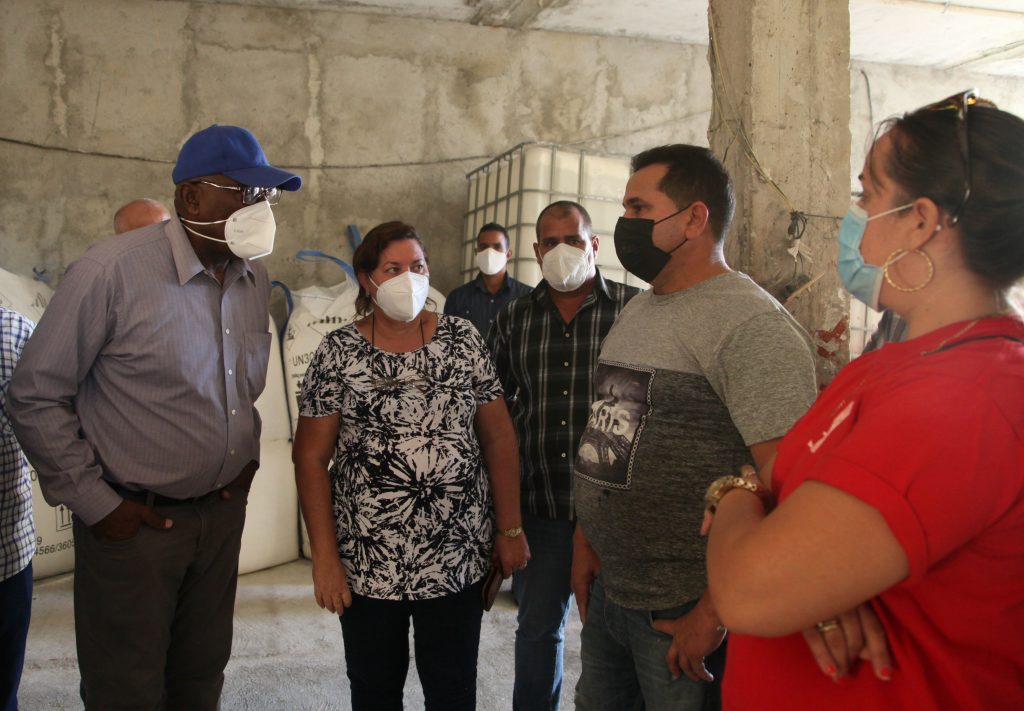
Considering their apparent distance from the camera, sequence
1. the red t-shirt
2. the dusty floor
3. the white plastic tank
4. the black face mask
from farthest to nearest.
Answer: the white plastic tank < the dusty floor < the black face mask < the red t-shirt

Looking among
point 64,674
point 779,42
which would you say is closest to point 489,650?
point 64,674

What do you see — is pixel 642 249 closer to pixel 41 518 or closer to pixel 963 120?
pixel 963 120

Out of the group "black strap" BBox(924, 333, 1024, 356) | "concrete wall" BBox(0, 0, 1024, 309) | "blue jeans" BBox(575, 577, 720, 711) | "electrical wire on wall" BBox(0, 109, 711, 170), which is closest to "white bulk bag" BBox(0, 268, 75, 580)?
"concrete wall" BBox(0, 0, 1024, 309)

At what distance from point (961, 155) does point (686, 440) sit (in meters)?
0.73

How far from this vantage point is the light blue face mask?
3.35 ft

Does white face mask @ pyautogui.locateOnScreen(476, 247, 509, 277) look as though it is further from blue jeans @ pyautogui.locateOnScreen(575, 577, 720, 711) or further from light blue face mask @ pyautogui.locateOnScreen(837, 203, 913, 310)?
light blue face mask @ pyautogui.locateOnScreen(837, 203, 913, 310)

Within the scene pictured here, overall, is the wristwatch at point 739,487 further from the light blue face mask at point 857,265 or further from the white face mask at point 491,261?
the white face mask at point 491,261

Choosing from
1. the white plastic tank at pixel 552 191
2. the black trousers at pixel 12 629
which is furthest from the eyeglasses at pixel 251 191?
the white plastic tank at pixel 552 191

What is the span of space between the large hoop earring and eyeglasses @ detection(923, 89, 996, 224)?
0.05 m

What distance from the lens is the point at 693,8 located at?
4.50m

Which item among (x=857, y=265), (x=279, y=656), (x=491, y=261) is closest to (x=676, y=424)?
(x=857, y=265)

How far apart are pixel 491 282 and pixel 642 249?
2.55m

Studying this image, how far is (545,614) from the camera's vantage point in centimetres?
227

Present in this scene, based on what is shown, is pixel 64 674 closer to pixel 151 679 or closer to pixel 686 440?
pixel 151 679
